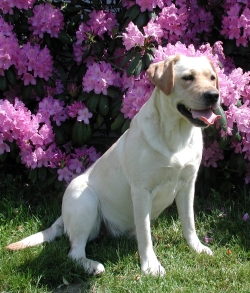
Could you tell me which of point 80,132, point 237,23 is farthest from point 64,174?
point 237,23

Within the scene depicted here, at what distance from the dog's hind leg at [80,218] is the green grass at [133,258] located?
97mm

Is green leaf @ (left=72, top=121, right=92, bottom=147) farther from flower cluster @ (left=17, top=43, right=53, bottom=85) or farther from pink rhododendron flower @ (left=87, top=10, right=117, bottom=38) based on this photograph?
pink rhododendron flower @ (left=87, top=10, right=117, bottom=38)

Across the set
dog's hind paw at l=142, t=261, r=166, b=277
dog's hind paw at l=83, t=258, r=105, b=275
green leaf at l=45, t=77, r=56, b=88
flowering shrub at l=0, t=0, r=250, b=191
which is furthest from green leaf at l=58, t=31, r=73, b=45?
dog's hind paw at l=142, t=261, r=166, b=277

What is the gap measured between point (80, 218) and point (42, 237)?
0.36m

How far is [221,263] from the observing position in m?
3.25

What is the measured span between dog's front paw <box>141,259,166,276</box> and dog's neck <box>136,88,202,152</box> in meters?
0.73

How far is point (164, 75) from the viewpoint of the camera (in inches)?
117

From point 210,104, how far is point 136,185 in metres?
0.71

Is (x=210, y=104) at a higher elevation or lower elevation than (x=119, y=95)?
higher

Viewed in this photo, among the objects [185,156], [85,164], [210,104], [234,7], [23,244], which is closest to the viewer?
[210,104]

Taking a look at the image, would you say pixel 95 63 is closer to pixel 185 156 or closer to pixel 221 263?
pixel 185 156

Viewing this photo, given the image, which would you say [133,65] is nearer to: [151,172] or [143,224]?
[151,172]

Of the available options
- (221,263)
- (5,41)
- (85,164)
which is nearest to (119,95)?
(85,164)

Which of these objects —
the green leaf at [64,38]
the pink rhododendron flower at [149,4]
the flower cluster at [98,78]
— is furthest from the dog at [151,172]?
the green leaf at [64,38]
